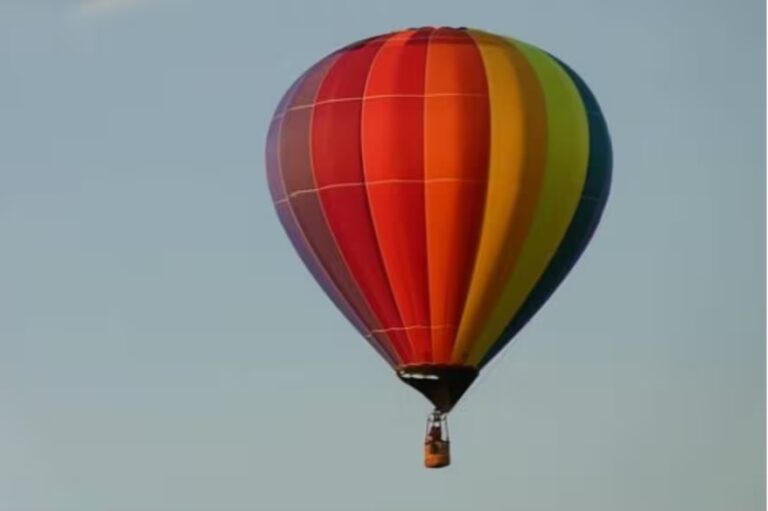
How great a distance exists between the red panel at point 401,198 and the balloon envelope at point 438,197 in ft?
0.04

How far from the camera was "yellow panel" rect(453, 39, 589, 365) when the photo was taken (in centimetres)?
10650

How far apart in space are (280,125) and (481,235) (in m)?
2.74

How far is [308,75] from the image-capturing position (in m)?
107

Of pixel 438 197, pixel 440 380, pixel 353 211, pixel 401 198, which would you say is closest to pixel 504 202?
pixel 438 197

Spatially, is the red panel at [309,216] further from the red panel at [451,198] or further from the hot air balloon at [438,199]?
the red panel at [451,198]

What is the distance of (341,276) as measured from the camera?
10656cm

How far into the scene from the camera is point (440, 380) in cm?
10631

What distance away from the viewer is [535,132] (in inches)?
4193

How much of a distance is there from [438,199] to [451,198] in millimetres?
158

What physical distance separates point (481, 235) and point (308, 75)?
2886 millimetres

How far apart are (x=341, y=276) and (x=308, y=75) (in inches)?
97.0

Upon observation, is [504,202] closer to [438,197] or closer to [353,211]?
[438,197]

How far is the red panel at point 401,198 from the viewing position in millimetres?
106312

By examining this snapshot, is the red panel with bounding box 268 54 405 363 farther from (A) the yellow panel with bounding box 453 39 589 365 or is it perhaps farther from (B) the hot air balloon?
(A) the yellow panel with bounding box 453 39 589 365
